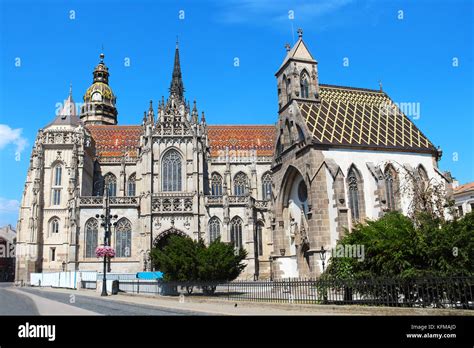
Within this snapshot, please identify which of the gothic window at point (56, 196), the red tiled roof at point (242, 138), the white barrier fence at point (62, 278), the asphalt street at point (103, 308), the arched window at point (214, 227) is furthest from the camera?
the red tiled roof at point (242, 138)

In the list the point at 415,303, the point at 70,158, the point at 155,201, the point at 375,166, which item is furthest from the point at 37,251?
the point at 415,303

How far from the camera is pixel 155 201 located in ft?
150

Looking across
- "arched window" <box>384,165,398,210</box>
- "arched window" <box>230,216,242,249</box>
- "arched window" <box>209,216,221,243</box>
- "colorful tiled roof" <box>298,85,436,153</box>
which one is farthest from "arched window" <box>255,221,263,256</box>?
"arched window" <box>384,165,398,210</box>

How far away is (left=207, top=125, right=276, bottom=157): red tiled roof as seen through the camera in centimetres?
5997

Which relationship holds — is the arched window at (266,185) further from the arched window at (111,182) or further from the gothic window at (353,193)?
the gothic window at (353,193)

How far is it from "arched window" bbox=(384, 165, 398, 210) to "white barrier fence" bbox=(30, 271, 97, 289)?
975 inches

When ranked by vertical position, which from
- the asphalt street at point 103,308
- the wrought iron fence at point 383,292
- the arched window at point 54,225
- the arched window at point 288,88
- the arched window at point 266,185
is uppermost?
the arched window at point 288,88

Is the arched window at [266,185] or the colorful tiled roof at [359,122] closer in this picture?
the colorful tiled roof at [359,122]

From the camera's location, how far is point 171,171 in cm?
4897

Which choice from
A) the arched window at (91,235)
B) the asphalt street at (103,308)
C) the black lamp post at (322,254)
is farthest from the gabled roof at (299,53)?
the arched window at (91,235)

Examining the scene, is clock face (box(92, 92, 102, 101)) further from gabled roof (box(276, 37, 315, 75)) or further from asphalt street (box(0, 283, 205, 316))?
asphalt street (box(0, 283, 205, 316))

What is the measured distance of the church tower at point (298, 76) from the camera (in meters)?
33.0

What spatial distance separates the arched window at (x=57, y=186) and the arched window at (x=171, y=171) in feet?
43.2
